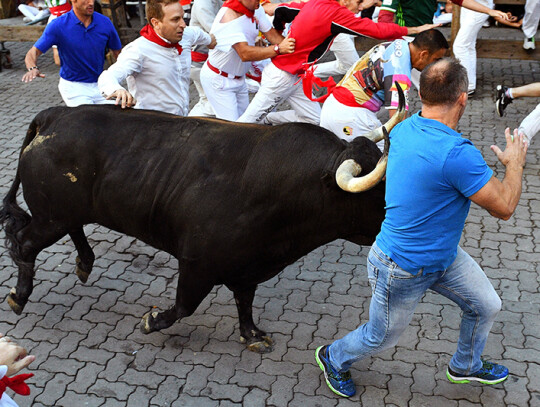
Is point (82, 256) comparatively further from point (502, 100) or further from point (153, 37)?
point (502, 100)

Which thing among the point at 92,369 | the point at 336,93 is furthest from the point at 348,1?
the point at 92,369

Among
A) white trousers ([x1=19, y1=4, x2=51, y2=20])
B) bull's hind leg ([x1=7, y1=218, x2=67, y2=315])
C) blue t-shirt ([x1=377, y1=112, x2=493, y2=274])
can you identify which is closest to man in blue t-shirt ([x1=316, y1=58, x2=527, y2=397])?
blue t-shirt ([x1=377, y1=112, x2=493, y2=274])

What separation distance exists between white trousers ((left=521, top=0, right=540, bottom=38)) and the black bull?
21.5ft

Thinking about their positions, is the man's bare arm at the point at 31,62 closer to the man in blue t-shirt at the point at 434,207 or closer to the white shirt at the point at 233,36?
the white shirt at the point at 233,36

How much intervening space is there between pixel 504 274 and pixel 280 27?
334 centimetres

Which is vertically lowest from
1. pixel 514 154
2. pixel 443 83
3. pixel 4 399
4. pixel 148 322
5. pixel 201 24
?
pixel 148 322

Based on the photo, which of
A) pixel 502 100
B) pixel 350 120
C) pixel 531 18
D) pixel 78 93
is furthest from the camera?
pixel 531 18

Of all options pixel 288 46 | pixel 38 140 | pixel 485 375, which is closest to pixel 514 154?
pixel 485 375

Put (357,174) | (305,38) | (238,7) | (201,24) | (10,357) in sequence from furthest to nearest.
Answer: (201,24)
(238,7)
(305,38)
(357,174)
(10,357)

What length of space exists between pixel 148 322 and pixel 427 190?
2.23 metres

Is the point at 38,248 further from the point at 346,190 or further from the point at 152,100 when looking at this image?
the point at 346,190

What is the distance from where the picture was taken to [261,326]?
4.65 m

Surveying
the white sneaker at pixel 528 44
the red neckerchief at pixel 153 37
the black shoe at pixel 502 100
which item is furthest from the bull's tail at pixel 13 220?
the white sneaker at pixel 528 44

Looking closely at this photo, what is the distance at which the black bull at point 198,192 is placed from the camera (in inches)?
149
